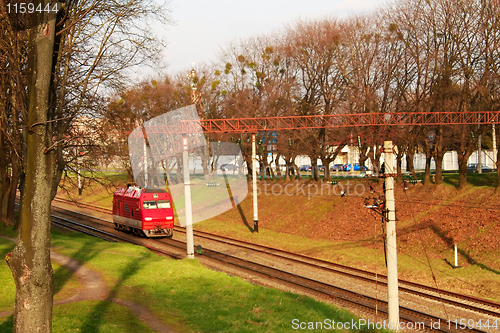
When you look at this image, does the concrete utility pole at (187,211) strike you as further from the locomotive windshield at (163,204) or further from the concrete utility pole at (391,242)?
the concrete utility pole at (391,242)

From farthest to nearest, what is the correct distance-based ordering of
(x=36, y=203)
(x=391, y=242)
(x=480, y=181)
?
1. (x=480, y=181)
2. (x=391, y=242)
3. (x=36, y=203)

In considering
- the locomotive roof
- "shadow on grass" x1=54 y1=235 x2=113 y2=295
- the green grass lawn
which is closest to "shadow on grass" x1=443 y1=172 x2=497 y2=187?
the green grass lawn

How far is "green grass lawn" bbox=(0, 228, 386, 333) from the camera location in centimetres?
1023

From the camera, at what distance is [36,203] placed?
6.40 meters

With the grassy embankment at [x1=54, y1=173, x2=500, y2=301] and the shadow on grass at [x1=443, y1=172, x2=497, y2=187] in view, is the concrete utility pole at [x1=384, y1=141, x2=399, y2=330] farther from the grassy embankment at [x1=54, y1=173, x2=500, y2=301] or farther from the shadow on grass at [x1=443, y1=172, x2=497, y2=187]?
the shadow on grass at [x1=443, y1=172, x2=497, y2=187]

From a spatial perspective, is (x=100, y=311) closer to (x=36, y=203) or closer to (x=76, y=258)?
(x=36, y=203)

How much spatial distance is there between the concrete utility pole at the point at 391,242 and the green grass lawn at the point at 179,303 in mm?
Result: 1292

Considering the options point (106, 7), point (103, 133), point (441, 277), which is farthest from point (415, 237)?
point (106, 7)

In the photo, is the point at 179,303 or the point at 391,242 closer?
the point at 179,303

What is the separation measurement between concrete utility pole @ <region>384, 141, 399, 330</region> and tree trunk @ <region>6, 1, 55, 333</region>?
930 cm

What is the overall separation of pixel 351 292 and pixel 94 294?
944cm

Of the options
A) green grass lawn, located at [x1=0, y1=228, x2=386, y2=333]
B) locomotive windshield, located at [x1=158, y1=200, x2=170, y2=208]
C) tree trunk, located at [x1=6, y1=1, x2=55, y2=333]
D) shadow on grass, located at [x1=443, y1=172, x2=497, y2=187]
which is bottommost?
green grass lawn, located at [x1=0, y1=228, x2=386, y2=333]

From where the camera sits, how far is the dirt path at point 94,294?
10384 mm

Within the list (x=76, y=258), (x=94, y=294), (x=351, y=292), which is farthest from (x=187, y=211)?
(x=351, y=292)
